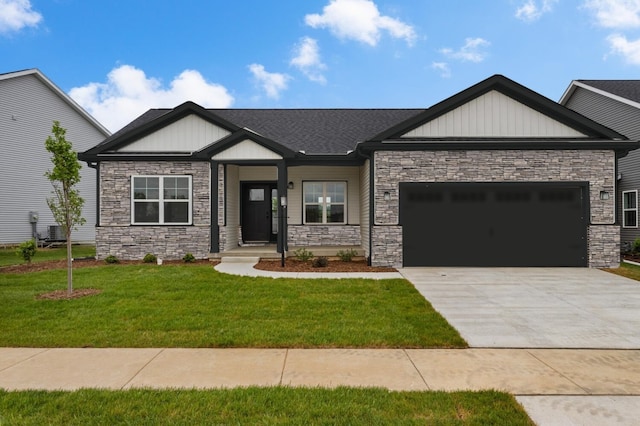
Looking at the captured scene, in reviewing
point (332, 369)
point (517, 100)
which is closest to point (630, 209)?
point (517, 100)

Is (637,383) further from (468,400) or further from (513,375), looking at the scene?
(468,400)

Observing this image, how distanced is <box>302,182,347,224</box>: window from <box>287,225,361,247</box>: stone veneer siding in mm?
291

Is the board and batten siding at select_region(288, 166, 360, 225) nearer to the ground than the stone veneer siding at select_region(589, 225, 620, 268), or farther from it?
farther from it

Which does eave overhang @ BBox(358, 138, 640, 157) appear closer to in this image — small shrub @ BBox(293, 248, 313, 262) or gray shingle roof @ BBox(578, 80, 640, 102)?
small shrub @ BBox(293, 248, 313, 262)

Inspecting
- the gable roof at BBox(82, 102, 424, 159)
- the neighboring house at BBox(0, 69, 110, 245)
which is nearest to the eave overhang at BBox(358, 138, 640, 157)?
the gable roof at BBox(82, 102, 424, 159)

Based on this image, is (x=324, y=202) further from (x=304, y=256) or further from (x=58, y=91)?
(x=58, y=91)

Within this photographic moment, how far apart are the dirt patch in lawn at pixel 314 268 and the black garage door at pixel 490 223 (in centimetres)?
123

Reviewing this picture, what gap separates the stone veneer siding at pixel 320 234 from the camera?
13.6 metres

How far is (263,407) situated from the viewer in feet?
10.2

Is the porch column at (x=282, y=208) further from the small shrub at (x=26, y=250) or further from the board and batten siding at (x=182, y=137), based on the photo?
the small shrub at (x=26, y=250)

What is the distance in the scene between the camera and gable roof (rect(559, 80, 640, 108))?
15664 mm

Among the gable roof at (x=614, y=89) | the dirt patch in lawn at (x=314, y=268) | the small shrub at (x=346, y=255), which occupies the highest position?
the gable roof at (x=614, y=89)

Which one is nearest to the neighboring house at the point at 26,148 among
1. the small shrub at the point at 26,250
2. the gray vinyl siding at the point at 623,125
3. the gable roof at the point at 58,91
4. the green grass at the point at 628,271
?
the gable roof at the point at 58,91

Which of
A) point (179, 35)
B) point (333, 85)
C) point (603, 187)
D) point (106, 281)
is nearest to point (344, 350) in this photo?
point (106, 281)
